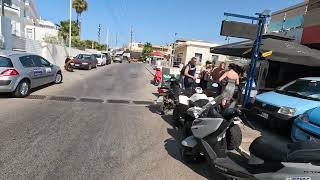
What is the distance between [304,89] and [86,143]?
6296 mm

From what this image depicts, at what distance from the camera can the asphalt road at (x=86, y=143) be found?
5004mm

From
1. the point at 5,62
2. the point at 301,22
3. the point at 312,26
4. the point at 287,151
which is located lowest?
the point at 5,62

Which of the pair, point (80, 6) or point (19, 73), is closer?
point (19, 73)

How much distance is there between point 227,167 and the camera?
4.38 meters

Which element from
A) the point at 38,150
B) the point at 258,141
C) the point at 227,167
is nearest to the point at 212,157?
the point at 227,167

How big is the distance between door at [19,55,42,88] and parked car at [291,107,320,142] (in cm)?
888

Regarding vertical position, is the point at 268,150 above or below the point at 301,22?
below

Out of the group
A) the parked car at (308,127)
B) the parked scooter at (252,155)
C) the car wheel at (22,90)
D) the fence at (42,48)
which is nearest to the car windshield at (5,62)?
the car wheel at (22,90)

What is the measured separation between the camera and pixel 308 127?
6.90m

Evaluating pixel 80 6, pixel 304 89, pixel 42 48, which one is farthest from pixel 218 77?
pixel 80 6

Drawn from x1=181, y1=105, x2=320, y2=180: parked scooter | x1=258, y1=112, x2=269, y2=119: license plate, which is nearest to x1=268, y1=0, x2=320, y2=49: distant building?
x1=258, y1=112, x2=269, y2=119: license plate

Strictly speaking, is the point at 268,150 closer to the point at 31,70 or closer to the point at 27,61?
the point at 31,70

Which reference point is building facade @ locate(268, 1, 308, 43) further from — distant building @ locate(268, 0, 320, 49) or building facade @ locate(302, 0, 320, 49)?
building facade @ locate(302, 0, 320, 49)

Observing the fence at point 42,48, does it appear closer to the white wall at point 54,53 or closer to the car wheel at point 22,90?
the white wall at point 54,53
